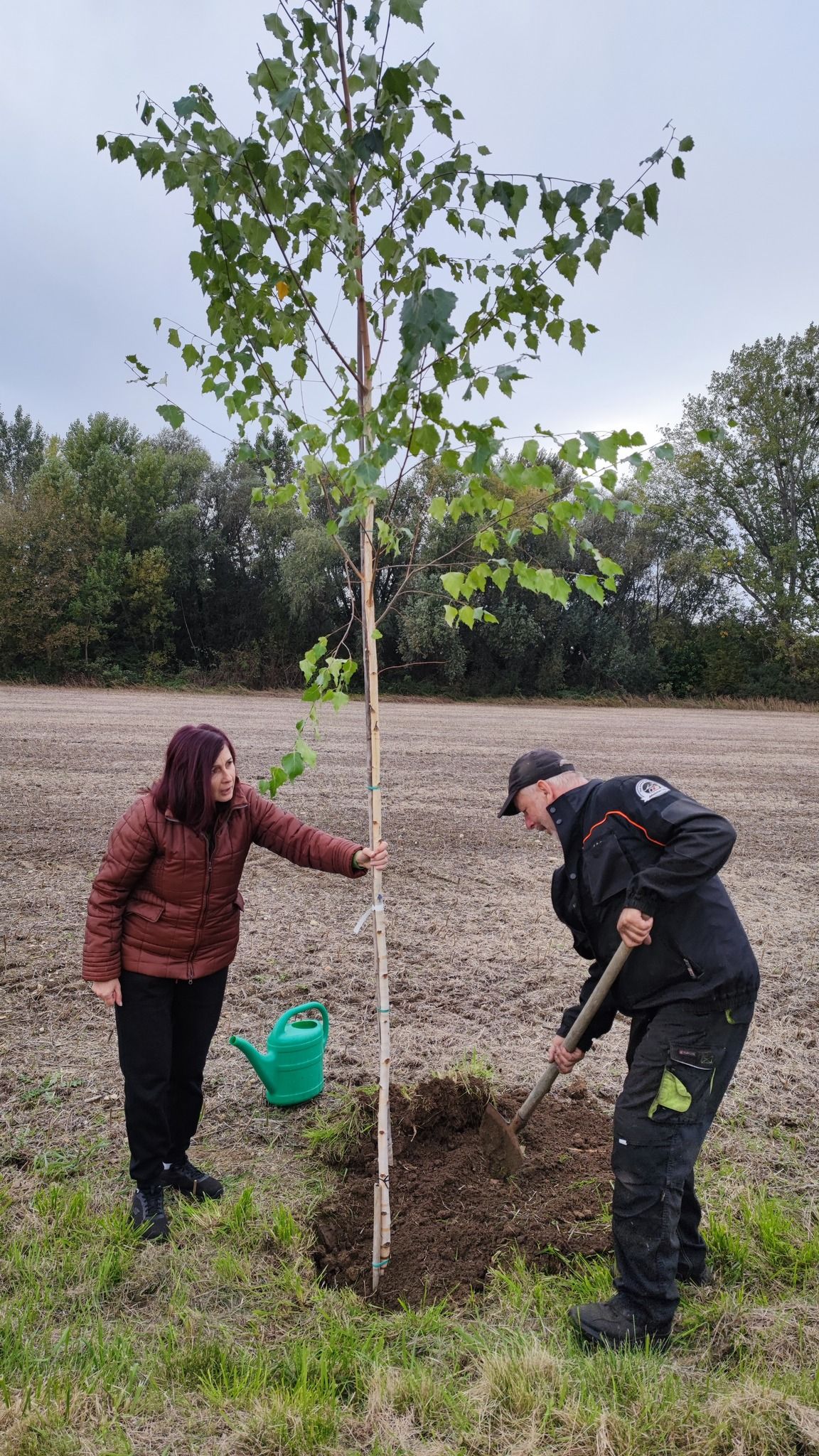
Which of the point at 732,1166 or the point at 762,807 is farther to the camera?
the point at 762,807

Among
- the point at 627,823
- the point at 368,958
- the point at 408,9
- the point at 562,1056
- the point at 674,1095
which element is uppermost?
the point at 408,9

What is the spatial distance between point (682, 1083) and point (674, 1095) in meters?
0.05

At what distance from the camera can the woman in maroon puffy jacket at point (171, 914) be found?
11.9 feet

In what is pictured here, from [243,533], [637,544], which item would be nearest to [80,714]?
[243,533]

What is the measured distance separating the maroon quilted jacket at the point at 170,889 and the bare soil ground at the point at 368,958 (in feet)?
3.96

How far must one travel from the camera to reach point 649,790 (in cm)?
310

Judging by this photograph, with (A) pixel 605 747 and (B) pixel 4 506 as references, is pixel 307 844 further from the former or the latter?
(B) pixel 4 506

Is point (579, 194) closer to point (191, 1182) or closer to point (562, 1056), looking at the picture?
point (562, 1056)

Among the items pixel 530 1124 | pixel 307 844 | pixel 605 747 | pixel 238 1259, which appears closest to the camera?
pixel 238 1259

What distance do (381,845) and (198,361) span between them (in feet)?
6.26

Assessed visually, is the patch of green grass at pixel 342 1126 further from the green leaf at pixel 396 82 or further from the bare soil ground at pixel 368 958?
the green leaf at pixel 396 82

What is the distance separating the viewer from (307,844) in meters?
3.91

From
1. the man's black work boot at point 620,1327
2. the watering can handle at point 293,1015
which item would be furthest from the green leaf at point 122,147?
the man's black work boot at point 620,1327

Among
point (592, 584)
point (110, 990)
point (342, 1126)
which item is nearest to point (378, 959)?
point (110, 990)
